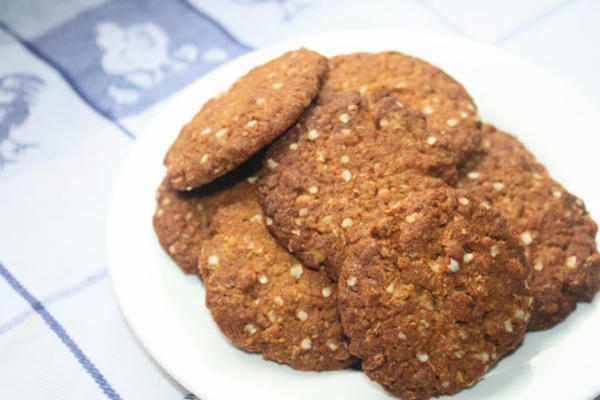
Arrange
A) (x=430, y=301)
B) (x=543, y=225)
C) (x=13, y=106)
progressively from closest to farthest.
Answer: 1. (x=430, y=301)
2. (x=543, y=225)
3. (x=13, y=106)

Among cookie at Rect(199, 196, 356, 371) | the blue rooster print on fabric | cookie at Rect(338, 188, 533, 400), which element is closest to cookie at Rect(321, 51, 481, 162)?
cookie at Rect(338, 188, 533, 400)

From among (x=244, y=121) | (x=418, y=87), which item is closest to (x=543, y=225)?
(x=418, y=87)

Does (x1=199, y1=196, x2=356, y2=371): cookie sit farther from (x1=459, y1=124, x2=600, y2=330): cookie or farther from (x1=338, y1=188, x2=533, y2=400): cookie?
(x1=459, y1=124, x2=600, y2=330): cookie

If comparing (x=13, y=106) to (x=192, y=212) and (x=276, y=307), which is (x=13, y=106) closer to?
(x=192, y=212)

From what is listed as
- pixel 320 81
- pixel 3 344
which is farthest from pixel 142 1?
pixel 3 344

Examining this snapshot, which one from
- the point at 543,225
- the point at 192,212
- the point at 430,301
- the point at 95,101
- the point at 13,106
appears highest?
the point at 543,225

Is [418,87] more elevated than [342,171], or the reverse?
[418,87]

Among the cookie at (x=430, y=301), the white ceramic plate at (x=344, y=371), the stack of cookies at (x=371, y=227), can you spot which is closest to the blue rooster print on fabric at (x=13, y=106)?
the white ceramic plate at (x=344, y=371)
